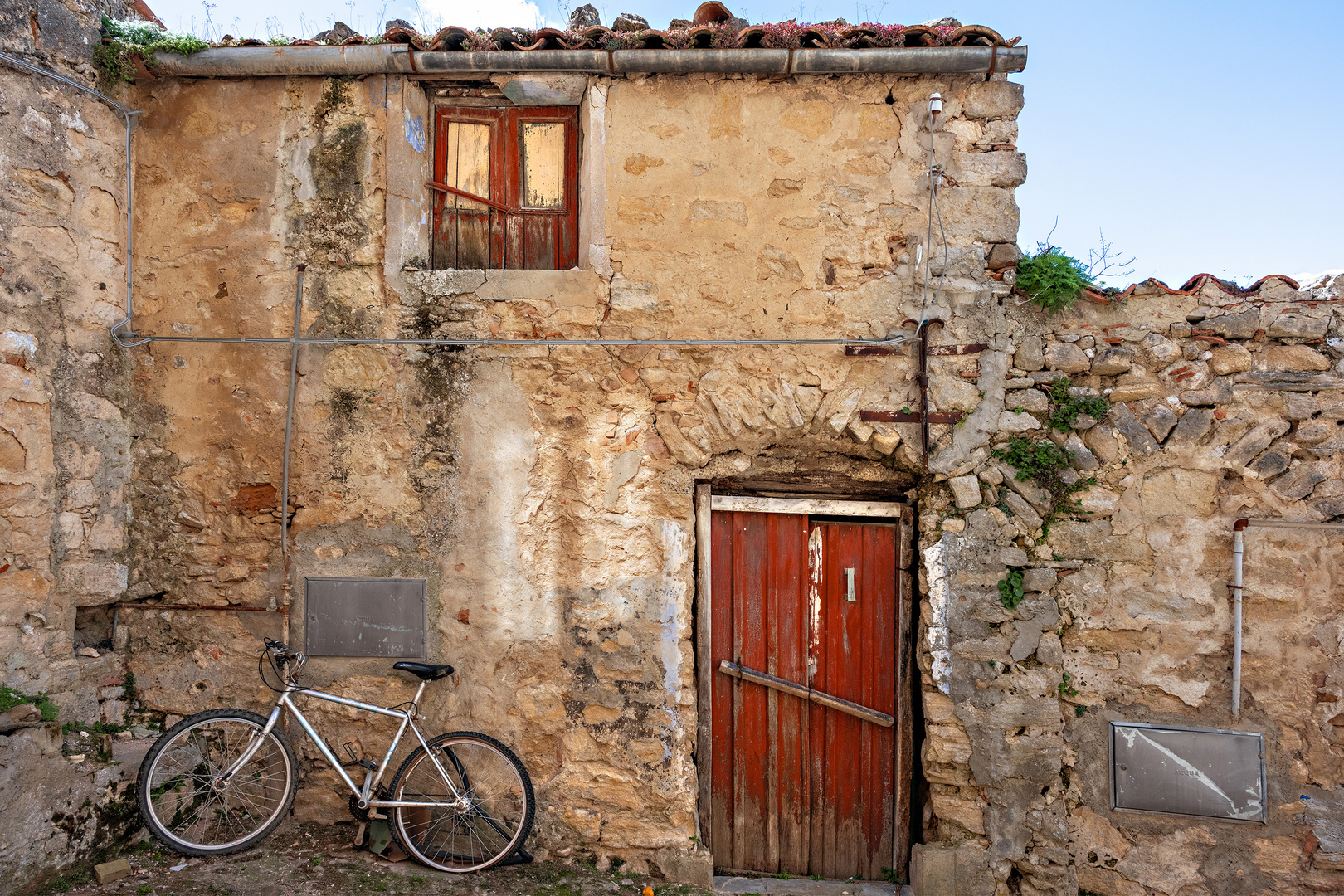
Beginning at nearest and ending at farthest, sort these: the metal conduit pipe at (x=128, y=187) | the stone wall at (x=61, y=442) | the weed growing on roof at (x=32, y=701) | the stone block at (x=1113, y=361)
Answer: the weed growing on roof at (x=32, y=701)
the stone wall at (x=61, y=442)
the stone block at (x=1113, y=361)
the metal conduit pipe at (x=128, y=187)

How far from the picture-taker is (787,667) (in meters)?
4.18

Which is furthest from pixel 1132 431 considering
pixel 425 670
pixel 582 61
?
pixel 425 670

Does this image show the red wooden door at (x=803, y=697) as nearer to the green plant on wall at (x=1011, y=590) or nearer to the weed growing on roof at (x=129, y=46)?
the green plant on wall at (x=1011, y=590)

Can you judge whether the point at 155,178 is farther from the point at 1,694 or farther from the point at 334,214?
the point at 1,694

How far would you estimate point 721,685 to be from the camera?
13.8ft

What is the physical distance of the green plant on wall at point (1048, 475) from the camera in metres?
3.85

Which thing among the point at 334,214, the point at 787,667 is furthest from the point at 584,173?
the point at 787,667

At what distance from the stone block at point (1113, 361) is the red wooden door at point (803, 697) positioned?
1330mm

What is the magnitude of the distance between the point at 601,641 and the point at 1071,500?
8.40 ft

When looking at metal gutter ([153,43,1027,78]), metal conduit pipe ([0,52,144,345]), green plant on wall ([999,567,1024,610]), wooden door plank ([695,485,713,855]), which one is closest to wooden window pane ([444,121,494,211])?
metal gutter ([153,43,1027,78])

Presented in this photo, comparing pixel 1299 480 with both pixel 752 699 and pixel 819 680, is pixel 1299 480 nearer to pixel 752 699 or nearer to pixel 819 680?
pixel 819 680

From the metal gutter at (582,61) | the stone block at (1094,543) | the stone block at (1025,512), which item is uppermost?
the metal gutter at (582,61)

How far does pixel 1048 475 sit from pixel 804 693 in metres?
1.73

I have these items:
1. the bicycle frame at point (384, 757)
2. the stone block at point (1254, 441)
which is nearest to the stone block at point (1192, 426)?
the stone block at point (1254, 441)
